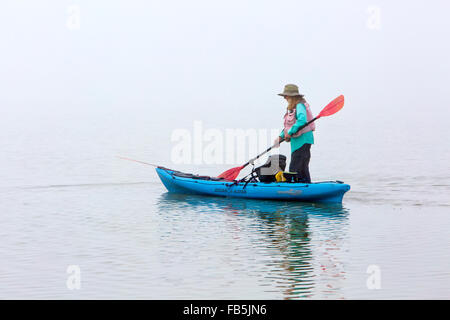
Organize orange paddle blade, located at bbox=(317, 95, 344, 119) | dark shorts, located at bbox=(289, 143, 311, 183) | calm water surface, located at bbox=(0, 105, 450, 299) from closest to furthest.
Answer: calm water surface, located at bbox=(0, 105, 450, 299)
dark shorts, located at bbox=(289, 143, 311, 183)
orange paddle blade, located at bbox=(317, 95, 344, 119)

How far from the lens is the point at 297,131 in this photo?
15.9 meters

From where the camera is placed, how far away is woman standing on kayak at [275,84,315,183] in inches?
627

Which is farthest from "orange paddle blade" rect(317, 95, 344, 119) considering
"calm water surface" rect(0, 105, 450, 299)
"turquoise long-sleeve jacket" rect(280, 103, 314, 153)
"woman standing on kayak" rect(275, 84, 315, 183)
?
"calm water surface" rect(0, 105, 450, 299)

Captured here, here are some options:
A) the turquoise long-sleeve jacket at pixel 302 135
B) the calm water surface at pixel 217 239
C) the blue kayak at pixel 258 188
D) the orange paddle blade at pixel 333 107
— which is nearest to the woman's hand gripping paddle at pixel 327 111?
the orange paddle blade at pixel 333 107

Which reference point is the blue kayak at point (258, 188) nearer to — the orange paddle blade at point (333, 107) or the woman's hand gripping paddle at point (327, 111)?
the woman's hand gripping paddle at point (327, 111)

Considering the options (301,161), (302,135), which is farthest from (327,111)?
(301,161)

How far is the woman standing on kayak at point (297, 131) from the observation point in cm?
1593

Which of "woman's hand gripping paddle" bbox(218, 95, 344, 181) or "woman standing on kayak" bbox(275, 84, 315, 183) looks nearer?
"woman standing on kayak" bbox(275, 84, 315, 183)

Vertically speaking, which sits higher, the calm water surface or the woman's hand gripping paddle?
the woman's hand gripping paddle

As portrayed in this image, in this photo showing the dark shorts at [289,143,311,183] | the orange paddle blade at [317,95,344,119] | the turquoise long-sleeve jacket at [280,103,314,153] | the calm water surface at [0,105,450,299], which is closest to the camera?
the calm water surface at [0,105,450,299]

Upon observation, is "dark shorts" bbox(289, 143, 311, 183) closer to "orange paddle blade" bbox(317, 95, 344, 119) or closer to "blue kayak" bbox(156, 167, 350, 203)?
"blue kayak" bbox(156, 167, 350, 203)

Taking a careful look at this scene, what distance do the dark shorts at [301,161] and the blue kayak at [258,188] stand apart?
0.27 m

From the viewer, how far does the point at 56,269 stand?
35.1ft
